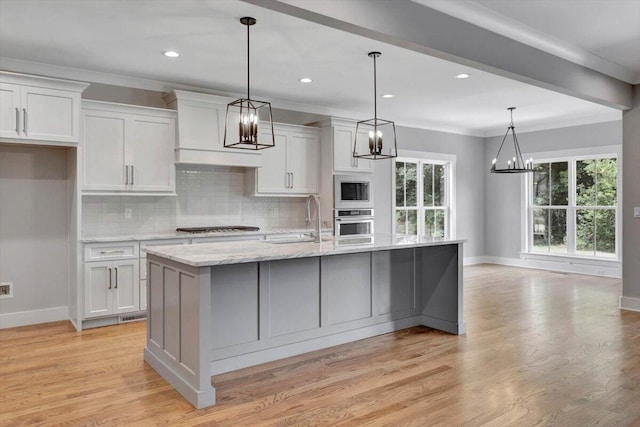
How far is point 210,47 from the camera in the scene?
421 cm

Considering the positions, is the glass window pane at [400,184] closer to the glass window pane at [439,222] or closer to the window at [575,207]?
the glass window pane at [439,222]

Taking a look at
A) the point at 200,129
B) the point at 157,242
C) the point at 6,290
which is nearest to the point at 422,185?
the point at 200,129

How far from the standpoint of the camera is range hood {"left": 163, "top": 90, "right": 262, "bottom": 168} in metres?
5.12

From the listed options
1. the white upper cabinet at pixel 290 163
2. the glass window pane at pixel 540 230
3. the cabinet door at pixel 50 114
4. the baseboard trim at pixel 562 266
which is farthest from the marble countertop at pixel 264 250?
the glass window pane at pixel 540 230

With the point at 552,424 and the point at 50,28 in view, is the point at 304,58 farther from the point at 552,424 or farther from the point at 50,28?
the point at 552,424

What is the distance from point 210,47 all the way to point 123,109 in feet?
4.18

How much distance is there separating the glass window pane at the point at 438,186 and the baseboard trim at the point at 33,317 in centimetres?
606

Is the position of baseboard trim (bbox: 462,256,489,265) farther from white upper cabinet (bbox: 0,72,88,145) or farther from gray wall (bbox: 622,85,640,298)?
white upper cabinet (bbox: 0,72,88,145)

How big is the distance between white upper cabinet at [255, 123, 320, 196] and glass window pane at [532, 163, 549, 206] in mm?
4298

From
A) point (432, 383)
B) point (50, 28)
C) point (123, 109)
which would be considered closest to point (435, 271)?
point (432, 383)

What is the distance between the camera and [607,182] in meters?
7.44

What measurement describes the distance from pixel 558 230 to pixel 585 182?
36.2 inches

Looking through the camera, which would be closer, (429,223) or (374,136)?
(374,136)

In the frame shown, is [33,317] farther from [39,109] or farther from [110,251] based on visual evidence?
[39,109]
